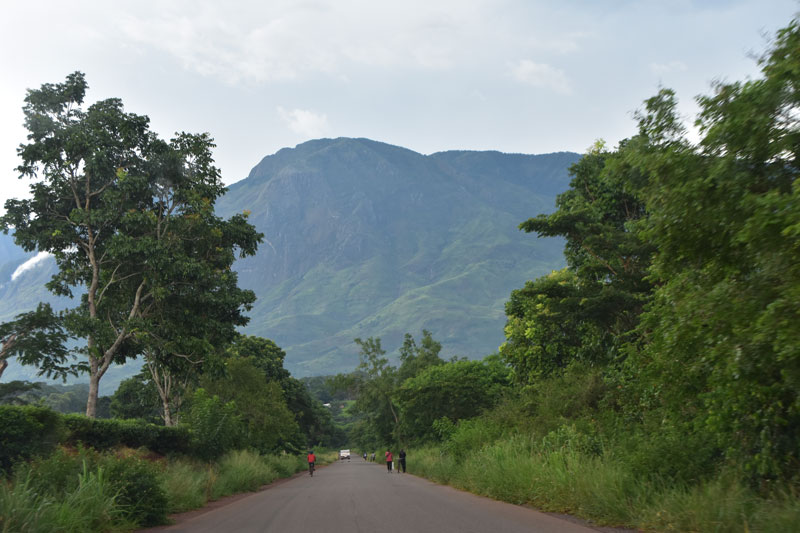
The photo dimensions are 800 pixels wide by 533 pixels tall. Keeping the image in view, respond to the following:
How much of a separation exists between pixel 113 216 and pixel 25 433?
39.1 feet

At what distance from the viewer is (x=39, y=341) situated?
24.3 m

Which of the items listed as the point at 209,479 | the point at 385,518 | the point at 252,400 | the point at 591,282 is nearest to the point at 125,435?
the point at 209,479

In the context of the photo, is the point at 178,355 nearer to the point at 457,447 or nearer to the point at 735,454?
the point at 457,447

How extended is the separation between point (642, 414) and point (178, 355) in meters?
19.0

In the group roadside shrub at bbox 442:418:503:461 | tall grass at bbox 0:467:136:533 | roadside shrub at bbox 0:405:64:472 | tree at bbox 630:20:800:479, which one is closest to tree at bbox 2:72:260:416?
roadside shrub at bbox 0:405:64:472

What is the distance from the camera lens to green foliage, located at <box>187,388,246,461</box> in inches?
910

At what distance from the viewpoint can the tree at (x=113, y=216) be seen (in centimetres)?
2275

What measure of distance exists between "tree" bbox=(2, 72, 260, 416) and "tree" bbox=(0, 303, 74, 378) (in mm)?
1262

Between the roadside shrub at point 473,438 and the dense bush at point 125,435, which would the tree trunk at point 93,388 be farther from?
the roadside shrub at point 473,438

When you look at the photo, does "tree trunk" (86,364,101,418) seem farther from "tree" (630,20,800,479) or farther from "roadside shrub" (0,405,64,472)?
"tree" (630,20,800,479)

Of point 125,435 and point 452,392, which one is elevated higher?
point 125,435

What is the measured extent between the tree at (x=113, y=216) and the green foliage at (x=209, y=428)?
3.39 metres

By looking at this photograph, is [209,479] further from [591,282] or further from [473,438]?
[591,282]

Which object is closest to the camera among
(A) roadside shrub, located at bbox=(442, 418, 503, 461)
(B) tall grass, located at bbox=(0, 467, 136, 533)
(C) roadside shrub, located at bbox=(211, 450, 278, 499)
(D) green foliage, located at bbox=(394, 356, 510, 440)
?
(B) tall grass, located at bbox=(0, 467, 136, 533)
